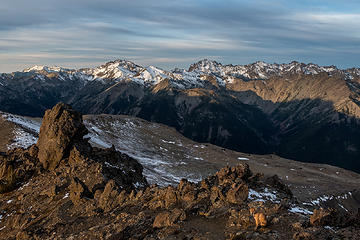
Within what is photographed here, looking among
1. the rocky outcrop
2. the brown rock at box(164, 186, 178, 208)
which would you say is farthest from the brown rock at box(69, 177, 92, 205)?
the brown rock at box(164, 186, 178, 208)

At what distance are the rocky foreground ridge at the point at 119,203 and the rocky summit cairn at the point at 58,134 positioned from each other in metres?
0.15

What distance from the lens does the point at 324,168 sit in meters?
155

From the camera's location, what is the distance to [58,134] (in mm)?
47750

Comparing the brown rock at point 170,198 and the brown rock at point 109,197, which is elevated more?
the brown rock at point 170,198

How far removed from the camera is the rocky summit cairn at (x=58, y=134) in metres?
46.8

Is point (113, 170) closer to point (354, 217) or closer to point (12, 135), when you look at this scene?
point (354, 217)

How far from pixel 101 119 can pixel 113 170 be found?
128 m

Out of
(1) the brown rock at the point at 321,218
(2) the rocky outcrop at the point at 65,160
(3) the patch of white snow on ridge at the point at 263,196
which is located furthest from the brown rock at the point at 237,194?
(2) the rocky outcrop at the point at 65,160

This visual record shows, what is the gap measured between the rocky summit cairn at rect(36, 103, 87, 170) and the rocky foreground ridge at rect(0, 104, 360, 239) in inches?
6.0

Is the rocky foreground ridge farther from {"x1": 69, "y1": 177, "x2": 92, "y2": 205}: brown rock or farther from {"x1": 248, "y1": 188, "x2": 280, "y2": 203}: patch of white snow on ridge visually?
{"x1": 248, "y1": 188, "x2": 280, "y2": 203}: patch of white snow on ridge

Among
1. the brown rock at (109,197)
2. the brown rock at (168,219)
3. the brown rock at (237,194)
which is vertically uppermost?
the brown rock at (237,194)

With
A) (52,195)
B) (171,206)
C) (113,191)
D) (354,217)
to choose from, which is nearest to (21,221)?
(52,195)

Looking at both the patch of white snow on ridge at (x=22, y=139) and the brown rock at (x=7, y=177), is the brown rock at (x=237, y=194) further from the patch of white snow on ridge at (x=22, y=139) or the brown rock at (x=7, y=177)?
the patch of white snow on ridge at (x=22, y=139)

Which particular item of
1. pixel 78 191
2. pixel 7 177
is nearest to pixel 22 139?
pixel 7 177
